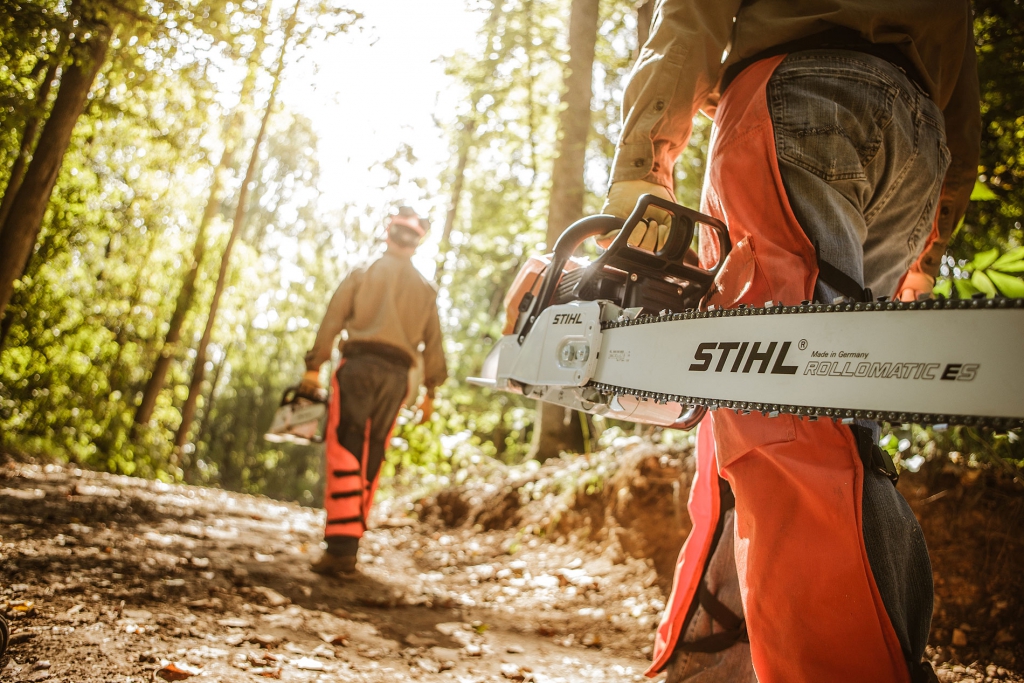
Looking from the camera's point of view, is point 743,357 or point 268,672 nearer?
point 743,357

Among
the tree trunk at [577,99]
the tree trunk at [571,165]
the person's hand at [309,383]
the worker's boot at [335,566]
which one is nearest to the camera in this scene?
the worker's boot at [335,566]

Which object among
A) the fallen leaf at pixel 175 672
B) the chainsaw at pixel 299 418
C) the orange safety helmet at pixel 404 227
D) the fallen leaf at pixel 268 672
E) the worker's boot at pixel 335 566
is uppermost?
the orange safety helmet at pixel 404 227

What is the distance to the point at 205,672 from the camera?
1.68 m

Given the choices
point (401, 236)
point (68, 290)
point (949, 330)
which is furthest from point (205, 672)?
point (68, 290)

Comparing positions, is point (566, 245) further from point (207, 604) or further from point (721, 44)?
point (207, 604)

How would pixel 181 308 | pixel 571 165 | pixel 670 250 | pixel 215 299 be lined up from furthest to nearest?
pixel 215 299 → pixel 181 308 → pixel 571 165 → pixel 670 250

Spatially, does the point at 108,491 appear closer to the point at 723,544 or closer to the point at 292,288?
the point at 723,544

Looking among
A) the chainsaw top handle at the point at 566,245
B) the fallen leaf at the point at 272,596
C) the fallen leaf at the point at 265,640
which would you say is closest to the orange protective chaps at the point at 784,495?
the chainsaw top handle at the point at 566,245

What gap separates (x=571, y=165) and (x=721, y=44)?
17.5 ft

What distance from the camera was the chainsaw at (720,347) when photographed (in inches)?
36.9

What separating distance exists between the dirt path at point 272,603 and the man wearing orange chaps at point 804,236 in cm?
109

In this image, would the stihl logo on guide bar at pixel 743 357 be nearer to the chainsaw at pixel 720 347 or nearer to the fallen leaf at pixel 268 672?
the chainsaw at pixel 720 347

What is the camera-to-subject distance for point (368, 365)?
3865mm

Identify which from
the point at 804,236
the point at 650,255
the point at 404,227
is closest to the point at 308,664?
the point at 650,255
